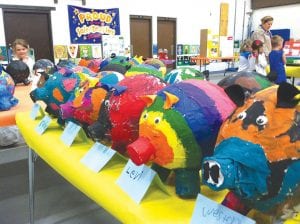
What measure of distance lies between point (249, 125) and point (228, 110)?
18cm

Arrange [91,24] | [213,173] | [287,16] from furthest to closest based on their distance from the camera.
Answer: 1. [287,16]
2. [91,24]
3. [213,173]

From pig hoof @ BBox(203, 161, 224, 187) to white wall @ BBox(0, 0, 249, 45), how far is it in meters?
5.41

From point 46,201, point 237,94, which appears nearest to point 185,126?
point 237,94

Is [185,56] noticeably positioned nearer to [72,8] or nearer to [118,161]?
[72,8]

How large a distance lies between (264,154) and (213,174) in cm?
8

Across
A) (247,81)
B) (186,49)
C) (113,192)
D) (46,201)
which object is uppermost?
(247,81)

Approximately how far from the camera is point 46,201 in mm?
1950

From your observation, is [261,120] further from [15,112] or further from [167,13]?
[167,13]

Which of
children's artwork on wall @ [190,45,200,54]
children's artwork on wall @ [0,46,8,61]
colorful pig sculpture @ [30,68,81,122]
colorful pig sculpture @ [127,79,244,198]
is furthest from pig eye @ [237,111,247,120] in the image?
children's artwork on wall @ [190,45,200,54]

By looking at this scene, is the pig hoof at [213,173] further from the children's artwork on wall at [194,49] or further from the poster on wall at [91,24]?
the children's artwork on wall at [194,49]

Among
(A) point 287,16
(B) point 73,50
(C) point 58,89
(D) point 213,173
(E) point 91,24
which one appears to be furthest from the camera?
(A) point 287,16

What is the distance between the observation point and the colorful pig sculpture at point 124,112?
0.79 m

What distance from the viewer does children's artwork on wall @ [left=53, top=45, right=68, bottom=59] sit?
576 cm

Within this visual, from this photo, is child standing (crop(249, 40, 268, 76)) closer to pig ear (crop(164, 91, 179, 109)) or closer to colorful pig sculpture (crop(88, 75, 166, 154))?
colorful pig sculpture (crop(88, 75, 166, 154))
